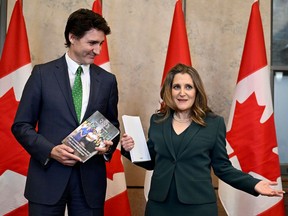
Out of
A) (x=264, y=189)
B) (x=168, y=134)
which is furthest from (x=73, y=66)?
(x=264, y=189)

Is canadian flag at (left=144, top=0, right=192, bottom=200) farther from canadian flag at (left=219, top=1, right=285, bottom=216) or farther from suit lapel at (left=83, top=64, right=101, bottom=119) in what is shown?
suit lapel at (left=83, top=64, right=101, bottom=119)

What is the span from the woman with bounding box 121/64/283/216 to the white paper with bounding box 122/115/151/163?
36 mm

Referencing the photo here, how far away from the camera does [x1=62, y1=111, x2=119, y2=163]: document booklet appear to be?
1580 millimetres

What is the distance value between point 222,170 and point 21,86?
1.69 metres

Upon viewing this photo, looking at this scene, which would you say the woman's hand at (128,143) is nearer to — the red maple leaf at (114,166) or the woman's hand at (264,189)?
the woman's hand at (264,189)

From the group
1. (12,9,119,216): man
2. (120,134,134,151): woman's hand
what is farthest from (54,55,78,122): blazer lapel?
(120,134,134,151): woman's hand

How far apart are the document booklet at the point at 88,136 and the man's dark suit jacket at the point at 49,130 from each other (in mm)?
98

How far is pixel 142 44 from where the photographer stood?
3238 mm

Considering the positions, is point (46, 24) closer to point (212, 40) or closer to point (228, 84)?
point (212, 40)

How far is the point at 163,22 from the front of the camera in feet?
10.6

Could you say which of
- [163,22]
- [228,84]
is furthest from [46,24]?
[228,84]

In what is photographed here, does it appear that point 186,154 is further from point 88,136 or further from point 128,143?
point 88,136

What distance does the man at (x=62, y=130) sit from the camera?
164cm

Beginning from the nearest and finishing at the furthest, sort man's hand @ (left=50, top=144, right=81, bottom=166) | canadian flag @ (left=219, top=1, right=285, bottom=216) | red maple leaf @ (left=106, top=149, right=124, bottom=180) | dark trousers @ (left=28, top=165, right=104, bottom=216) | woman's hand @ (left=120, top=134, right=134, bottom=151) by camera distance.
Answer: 1. man's hand @ (left=50, top=144, right=81, bottom=166)
2. dark trousers @ (left=28, top=165, right=104, bottom=216)
3. woman's hand @ (left=120, top=134, right=134, bottom=151)
4. canadian flag @ (left=219, top=1, right=285, bottom=216)
5. red maple leaf @ (left=106, top=149, right=124, bottom=180)
